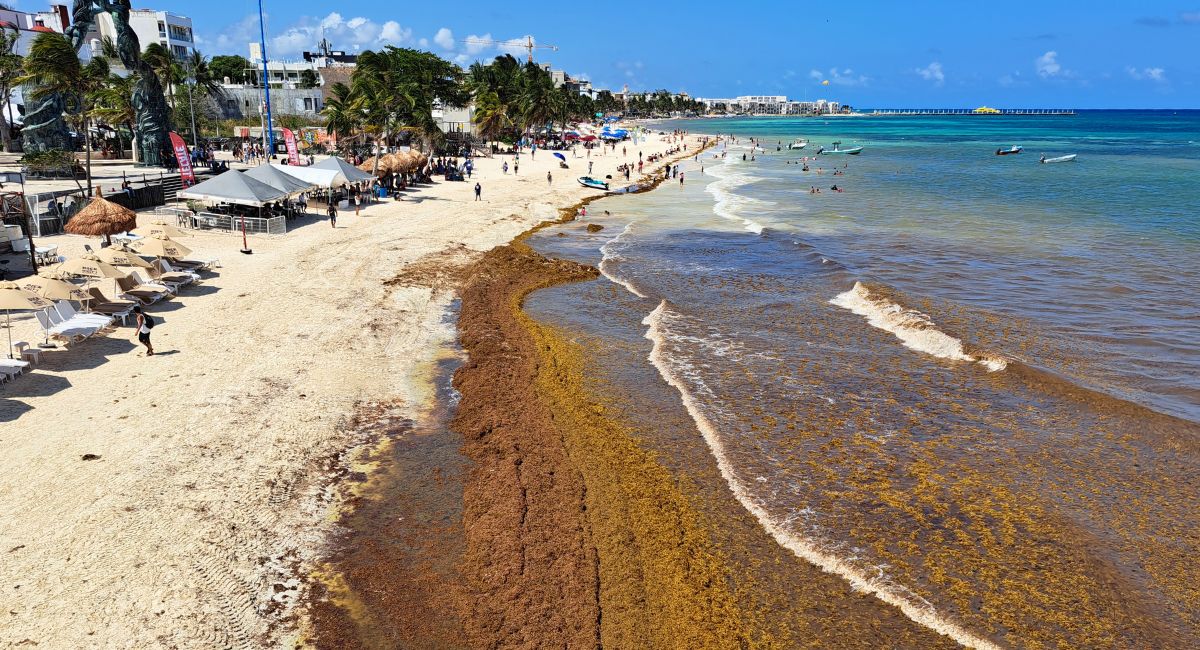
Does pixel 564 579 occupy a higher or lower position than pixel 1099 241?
lower

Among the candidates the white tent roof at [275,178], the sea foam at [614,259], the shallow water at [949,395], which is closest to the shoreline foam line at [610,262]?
the sea foam at [614,259]

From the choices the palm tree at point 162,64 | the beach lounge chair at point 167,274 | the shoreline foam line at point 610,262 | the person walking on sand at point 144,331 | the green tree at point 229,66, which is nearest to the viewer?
the person walking on sand at point 144,331

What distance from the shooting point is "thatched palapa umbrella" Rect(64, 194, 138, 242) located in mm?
21219

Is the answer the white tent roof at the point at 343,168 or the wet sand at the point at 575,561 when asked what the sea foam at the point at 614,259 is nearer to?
the wet sand at the point at 575,561

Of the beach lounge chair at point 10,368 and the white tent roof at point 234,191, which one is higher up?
the white tent roof at point 234,191

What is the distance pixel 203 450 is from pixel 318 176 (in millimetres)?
23376

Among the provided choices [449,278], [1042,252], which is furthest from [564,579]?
[1042,252]

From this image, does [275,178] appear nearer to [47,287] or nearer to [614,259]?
[614,259]

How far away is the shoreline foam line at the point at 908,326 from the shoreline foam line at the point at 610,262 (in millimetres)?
6336

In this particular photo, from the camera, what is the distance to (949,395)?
14844mm

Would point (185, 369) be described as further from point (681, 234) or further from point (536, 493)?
point (681, 234)

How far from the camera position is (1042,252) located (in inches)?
1156

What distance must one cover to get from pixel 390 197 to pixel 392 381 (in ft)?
88.1

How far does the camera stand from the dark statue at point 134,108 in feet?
119
